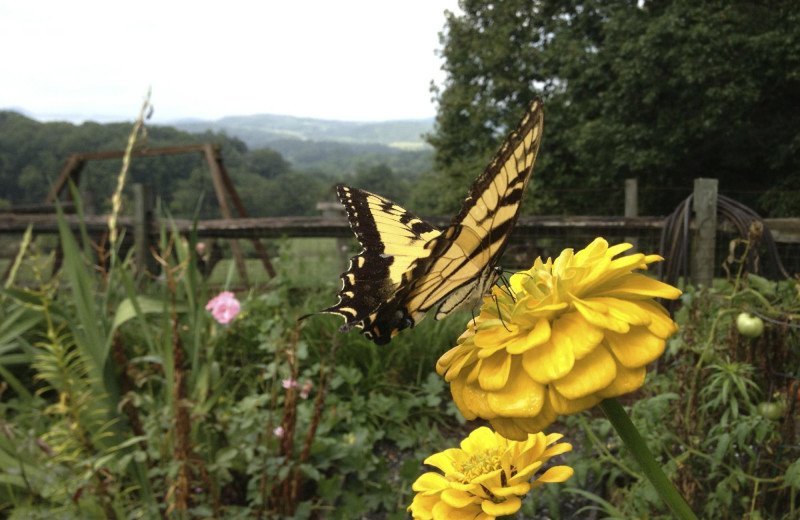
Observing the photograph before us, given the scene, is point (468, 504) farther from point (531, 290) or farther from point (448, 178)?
point (448, 178)

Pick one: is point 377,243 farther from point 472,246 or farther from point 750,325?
point 750,325

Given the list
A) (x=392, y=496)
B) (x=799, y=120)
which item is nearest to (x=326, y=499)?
(x=392, y=496)

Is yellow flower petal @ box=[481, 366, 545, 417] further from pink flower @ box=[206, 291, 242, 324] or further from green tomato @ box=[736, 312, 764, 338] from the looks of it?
pink flower @ box=[206, 291, 242, 324]

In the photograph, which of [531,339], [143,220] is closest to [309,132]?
[143,220]

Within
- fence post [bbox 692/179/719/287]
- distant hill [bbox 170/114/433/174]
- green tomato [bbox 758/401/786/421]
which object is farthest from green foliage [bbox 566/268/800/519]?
distant hill [bbox 170/114/433/174]

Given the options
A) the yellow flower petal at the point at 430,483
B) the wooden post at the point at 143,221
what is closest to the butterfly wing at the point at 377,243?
the yellow flower petal at the point at 430,483

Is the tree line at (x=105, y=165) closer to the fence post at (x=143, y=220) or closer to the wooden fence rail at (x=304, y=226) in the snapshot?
the wooden fence rail at (x=304, y=226)
